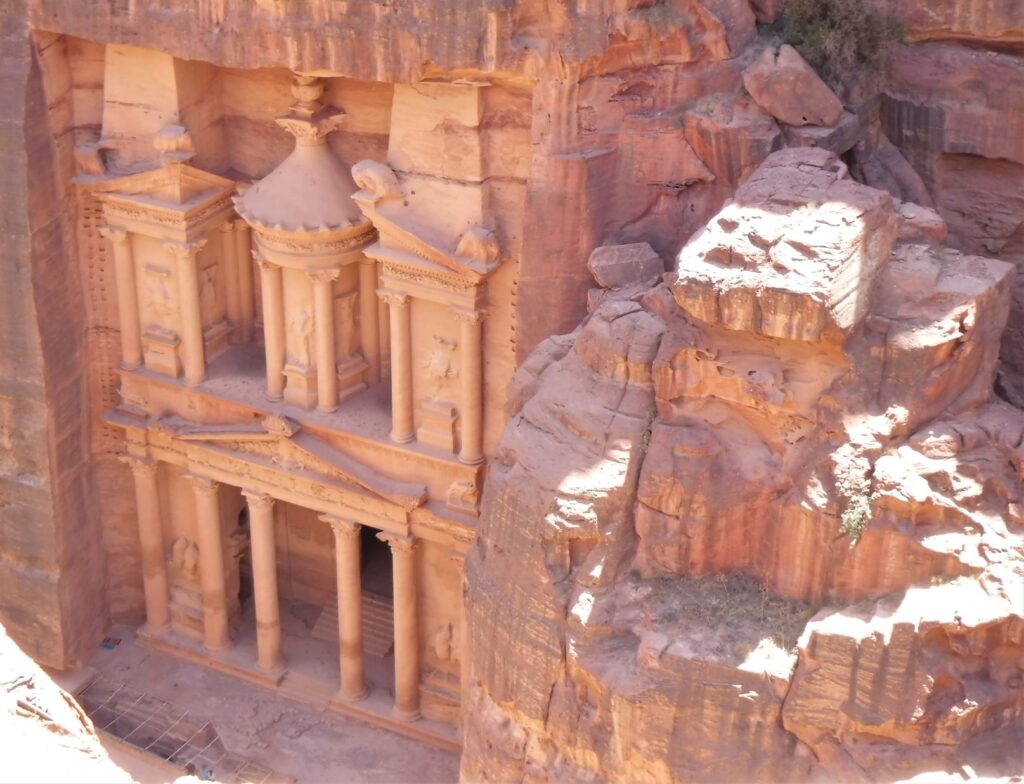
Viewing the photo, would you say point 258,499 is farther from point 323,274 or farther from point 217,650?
point 323,274

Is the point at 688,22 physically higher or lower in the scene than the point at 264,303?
higher

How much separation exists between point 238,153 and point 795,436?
984 centimetres

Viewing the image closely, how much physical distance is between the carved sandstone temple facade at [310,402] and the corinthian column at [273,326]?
0.02 metres

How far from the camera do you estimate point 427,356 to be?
800 inches

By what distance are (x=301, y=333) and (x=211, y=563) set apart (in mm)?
3785

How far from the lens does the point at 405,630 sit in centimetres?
2170

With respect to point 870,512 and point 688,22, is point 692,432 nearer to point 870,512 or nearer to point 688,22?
point 870,512

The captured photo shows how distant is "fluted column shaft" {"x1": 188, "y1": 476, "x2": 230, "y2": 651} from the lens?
74.1ft

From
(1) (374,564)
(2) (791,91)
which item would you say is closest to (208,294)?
(1) (374,564)

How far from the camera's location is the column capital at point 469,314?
1948 cm

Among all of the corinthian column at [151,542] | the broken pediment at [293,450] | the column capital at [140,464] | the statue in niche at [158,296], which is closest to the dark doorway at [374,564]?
the broken pediment at [293,450]

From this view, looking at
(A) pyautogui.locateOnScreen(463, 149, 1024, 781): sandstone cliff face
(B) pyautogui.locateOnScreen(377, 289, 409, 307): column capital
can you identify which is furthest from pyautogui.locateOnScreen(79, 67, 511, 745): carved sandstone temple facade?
(A) pyautogui.locateOnScreen(463, 149, 1024, 781): sandstone cliff face

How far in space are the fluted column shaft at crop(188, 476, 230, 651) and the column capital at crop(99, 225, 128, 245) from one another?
10.5 feet

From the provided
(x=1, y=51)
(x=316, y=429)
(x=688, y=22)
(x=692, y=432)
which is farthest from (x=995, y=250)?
(x=1, y=51)
